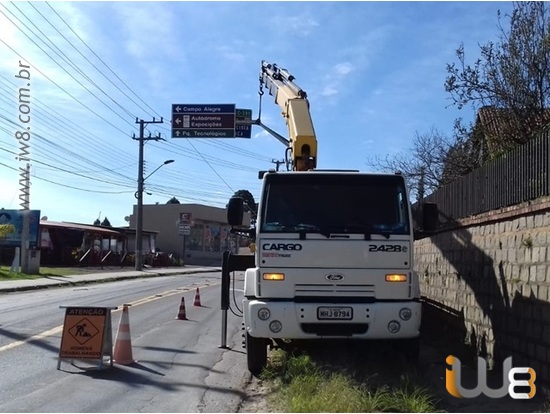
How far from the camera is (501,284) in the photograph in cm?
892

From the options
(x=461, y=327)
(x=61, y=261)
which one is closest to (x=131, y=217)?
(x=61, y=261)

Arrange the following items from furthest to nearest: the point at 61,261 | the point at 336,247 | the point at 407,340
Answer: the point at 61,261, the point at 407,340, the point at 336,247

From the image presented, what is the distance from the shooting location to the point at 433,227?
8.91m

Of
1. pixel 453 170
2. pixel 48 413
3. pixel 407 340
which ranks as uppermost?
pixel 453 170

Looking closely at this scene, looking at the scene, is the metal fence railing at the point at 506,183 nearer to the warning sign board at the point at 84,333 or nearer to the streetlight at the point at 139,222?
the warning sign board at the point at 84,333

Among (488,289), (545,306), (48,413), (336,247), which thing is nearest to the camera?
(48,413)

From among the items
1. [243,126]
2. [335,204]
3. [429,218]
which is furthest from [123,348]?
[243,126]

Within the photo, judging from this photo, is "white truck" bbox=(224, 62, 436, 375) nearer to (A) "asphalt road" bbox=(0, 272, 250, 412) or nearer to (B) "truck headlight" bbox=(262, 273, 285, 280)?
(B) "truck headlight" bbox=(262, 273, 285, 280)

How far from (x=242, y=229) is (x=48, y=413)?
156 inches

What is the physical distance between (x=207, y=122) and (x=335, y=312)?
22272 millimetres

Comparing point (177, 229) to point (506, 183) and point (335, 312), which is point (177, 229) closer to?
point (506, 183)

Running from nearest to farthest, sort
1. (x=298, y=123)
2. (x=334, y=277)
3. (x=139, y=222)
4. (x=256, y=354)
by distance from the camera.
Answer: (x=334, y=277)
(x=256, y=354)
(x=298, y=123)
(x=139, y=222)

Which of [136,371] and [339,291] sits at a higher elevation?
[339,291]

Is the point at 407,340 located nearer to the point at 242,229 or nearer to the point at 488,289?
the point at 488,289
